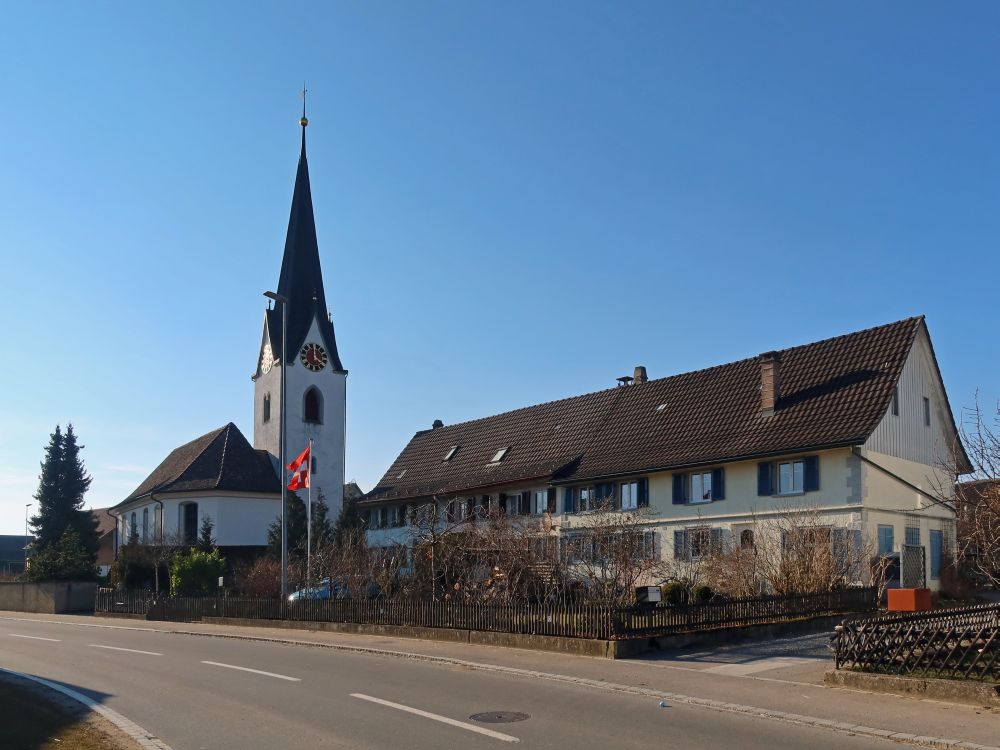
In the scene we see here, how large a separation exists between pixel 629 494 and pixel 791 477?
7.43 m

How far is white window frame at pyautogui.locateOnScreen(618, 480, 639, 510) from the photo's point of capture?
38.2 meters

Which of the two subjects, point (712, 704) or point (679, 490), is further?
point (679, 490)

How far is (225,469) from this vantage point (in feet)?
201

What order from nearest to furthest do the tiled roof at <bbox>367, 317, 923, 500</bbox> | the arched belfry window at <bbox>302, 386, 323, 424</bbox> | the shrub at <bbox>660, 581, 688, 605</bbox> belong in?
the shrub at <bbox>660, 581, 688, 605</bbox> < the tiled roof at <bbox>367, 317, 923, 500</bbox> < the arched belfry window at <bbox>302, 386, 323, 424</bbox>

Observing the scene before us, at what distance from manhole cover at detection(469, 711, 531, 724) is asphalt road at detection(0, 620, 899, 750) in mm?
132

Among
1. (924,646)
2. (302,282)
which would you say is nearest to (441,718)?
(924,646)

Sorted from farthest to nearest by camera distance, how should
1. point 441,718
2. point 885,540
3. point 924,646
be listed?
point 885,540 → point 924,646 → point 441,718

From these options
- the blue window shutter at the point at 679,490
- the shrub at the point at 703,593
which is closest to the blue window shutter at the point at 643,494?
the blue window shutter at the point at 679,490

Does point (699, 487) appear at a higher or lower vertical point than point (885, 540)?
higher

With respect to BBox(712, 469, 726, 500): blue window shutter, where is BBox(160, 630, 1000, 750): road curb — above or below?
below

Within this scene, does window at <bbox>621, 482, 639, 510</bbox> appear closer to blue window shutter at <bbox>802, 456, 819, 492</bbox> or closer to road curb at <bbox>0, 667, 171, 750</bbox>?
blue window shutter at <bbox>802, 456, 819, 492</bbox>

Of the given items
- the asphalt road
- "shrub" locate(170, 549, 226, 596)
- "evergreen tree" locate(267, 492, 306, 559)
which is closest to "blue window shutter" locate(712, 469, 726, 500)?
the asphalt road

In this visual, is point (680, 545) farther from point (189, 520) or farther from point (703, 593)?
point (189, 520)

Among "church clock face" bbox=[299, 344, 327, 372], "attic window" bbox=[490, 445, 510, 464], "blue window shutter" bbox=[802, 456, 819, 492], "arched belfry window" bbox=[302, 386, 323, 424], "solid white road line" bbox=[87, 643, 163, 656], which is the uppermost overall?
"church clock face" bbox=[299, 344, 327, 372]
